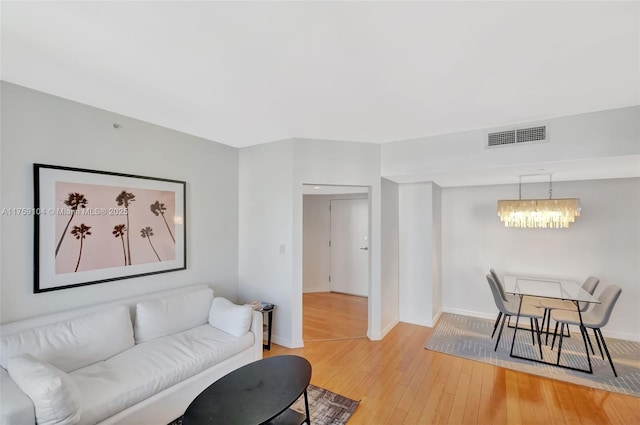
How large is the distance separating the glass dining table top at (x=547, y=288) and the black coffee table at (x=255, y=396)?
265cm

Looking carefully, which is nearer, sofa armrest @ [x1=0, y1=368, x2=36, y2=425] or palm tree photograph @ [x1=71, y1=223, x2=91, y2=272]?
sofa armrest @ [x1=0, y1=368, x2=36, y2=425]

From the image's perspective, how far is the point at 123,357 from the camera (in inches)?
80.4

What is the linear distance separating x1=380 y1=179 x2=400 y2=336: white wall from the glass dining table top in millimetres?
1338

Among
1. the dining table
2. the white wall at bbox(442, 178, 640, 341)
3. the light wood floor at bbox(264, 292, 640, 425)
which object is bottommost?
the light wood floor at bbox(264, 292, 640, 425)

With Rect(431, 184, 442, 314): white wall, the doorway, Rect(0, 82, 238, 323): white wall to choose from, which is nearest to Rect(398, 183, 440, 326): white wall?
Rect(431, 184, 442, 314): white wall

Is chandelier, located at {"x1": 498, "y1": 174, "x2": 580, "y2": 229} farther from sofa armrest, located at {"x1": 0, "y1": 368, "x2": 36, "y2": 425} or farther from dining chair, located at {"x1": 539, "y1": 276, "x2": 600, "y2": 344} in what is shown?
sofa armrest, located at {"x1": 0, "y1": 368, "x2": 36, "y2": 425}

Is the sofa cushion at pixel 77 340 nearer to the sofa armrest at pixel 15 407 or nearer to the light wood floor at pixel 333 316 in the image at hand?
the sofa armrest at pixel 15 407

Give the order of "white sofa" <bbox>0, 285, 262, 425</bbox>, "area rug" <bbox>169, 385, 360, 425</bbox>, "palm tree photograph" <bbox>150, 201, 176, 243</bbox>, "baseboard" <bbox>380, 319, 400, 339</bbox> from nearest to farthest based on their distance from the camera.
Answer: "white sofa" <bbox>0, 285, 262, 425</bbox>
"area rug" <bbox>169, 385, 360, 425</bbox>
"palm tree photograph" <bbox>150, 201, 176, 243</bbox>
"baseboard" <bbox>380, 319, 400, 339</bbox>

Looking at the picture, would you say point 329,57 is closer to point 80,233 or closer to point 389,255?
point 80,233

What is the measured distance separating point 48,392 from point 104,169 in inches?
67.0

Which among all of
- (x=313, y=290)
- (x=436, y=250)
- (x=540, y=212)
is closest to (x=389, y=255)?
(x=436, y=250)

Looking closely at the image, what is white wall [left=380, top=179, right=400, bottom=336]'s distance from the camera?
353 centimetres

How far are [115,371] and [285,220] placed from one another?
1954mm

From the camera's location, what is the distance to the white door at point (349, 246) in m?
5.32
